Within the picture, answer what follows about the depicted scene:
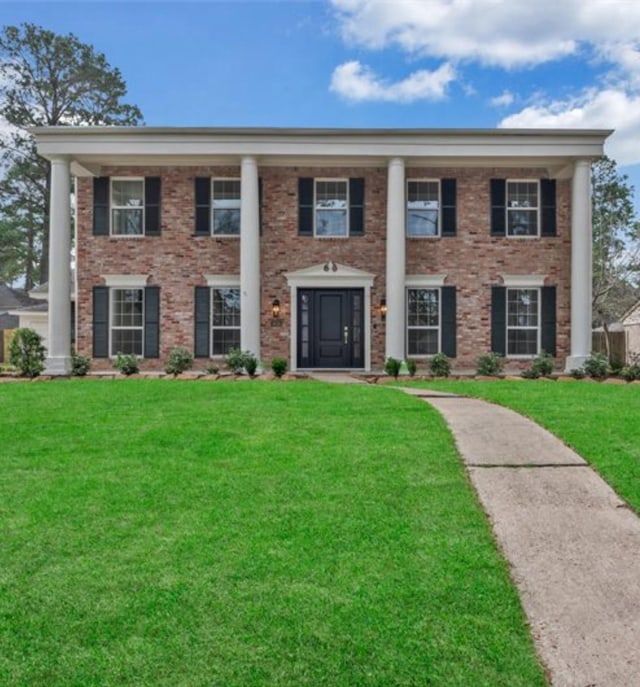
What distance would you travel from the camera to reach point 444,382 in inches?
483

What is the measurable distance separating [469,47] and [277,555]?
60.8 feet

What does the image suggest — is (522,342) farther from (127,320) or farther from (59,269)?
(59,269)

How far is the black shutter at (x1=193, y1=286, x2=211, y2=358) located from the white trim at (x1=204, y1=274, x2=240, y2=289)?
0.24m

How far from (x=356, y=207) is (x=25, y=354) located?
350 inches

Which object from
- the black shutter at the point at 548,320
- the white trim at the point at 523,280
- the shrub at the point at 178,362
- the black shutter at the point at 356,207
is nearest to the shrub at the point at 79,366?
the shrub at the point at 178,362

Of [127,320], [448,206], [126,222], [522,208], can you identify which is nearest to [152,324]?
[127,320]

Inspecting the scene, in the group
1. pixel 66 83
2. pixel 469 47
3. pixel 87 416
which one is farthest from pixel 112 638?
pixel 66 83

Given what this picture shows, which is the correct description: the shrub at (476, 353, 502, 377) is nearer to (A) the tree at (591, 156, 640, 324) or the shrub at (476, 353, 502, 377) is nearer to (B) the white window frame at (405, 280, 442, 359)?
(B) the white window frame at (405, 280, 442, 359)

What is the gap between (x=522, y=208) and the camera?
620 inches

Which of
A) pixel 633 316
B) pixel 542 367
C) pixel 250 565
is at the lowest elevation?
pixel 250 565

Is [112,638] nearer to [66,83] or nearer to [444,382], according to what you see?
[444,382]

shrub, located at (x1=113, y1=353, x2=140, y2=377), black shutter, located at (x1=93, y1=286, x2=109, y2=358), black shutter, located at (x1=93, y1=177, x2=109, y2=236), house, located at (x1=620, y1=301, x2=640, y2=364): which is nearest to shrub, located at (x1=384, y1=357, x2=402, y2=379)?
shrub, located at (x1=113, y1=353, x2=140, y2=377)

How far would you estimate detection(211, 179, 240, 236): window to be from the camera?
1568 centimetres

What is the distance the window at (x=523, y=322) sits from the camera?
15.6 meters
